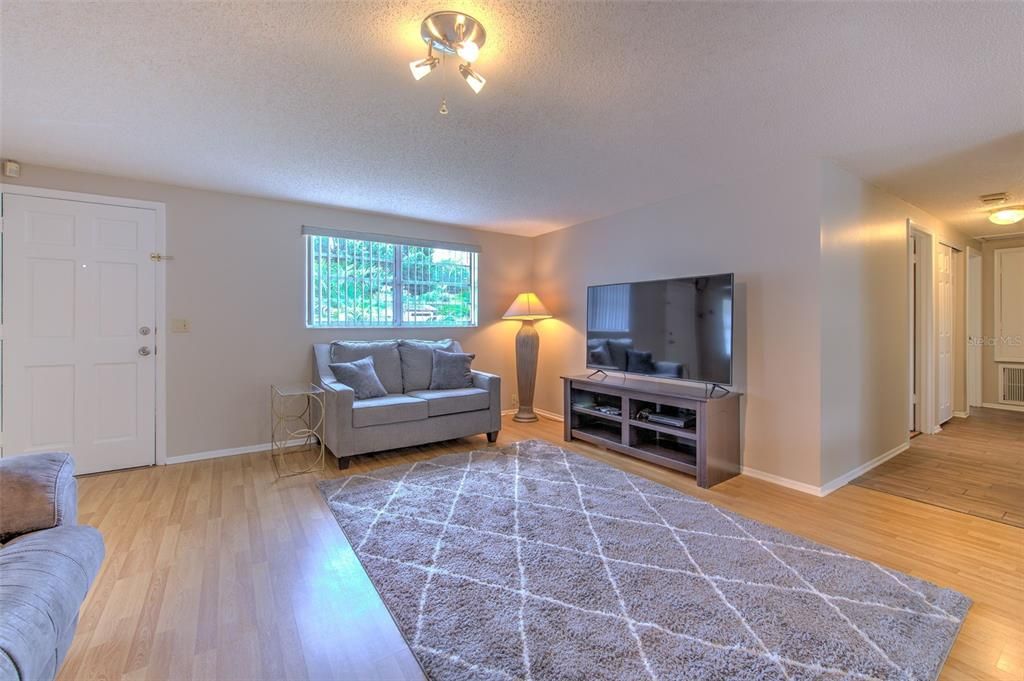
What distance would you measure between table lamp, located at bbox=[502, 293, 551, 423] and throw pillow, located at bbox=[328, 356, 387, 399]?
1.68 m

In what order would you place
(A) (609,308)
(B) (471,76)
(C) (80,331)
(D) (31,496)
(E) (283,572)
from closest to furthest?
(D) (31,496)
(B) (471,76)
(E) (283,572)
(C) (80,331)
(A) (609,308)

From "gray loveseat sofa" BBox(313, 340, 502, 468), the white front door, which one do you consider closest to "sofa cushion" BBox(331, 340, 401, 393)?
"gray loveseat sofa" BBox(313, 340, 502, 468)

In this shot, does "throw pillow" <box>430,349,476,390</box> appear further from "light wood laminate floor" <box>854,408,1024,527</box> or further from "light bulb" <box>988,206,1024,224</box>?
"light bulb" <box>988,206,1024,224</box>

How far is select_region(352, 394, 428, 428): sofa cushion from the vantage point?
3.27 m

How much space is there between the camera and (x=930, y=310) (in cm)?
409

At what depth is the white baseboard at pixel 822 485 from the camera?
281 centimetres

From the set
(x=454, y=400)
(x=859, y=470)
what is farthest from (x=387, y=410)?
(x=859, y=470)

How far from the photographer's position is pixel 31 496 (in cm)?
127

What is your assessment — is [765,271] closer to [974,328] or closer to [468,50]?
[468,50]

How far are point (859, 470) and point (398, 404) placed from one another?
3497 millimetres

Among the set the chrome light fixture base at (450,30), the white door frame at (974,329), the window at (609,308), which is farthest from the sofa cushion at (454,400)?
the white door frame at (974,329)

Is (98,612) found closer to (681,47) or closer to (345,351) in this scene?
(345,351)

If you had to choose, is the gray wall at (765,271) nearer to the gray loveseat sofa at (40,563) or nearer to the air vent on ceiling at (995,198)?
the air vent on ceiling at (995,198)

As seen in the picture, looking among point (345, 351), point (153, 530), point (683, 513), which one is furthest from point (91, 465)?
point (683, 513)
